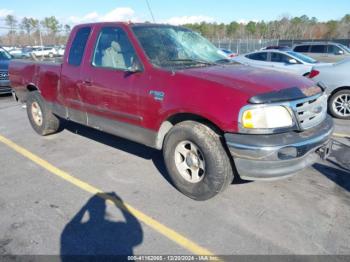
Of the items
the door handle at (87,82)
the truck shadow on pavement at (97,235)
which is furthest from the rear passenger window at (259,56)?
the truck shadow on pavement at (97,235)

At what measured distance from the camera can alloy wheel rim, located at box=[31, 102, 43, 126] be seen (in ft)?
19.1

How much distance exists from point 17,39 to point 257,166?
76861 mm

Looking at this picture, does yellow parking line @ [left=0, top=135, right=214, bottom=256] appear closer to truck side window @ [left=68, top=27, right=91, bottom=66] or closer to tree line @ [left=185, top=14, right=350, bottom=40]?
truck side window @ [left=68, top=27, right=91, bottom=66]

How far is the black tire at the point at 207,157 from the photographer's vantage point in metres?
3.19

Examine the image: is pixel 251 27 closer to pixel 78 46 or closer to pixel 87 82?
pixel 78 46

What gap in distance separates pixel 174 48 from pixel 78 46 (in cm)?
162

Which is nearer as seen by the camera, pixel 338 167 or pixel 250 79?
pixel 250 79

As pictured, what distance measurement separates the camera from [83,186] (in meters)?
3.92

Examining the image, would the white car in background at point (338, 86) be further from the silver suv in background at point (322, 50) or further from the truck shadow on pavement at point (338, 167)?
the silver suv in background at point (322, 50)

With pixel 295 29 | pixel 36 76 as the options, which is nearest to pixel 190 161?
pixel 36 76

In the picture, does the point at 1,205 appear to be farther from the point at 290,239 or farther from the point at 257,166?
the point at 290,239

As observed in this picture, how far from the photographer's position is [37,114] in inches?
234

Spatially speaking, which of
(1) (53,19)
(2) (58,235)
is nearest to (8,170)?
(2) (58,235)

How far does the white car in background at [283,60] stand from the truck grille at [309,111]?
7220 mm
